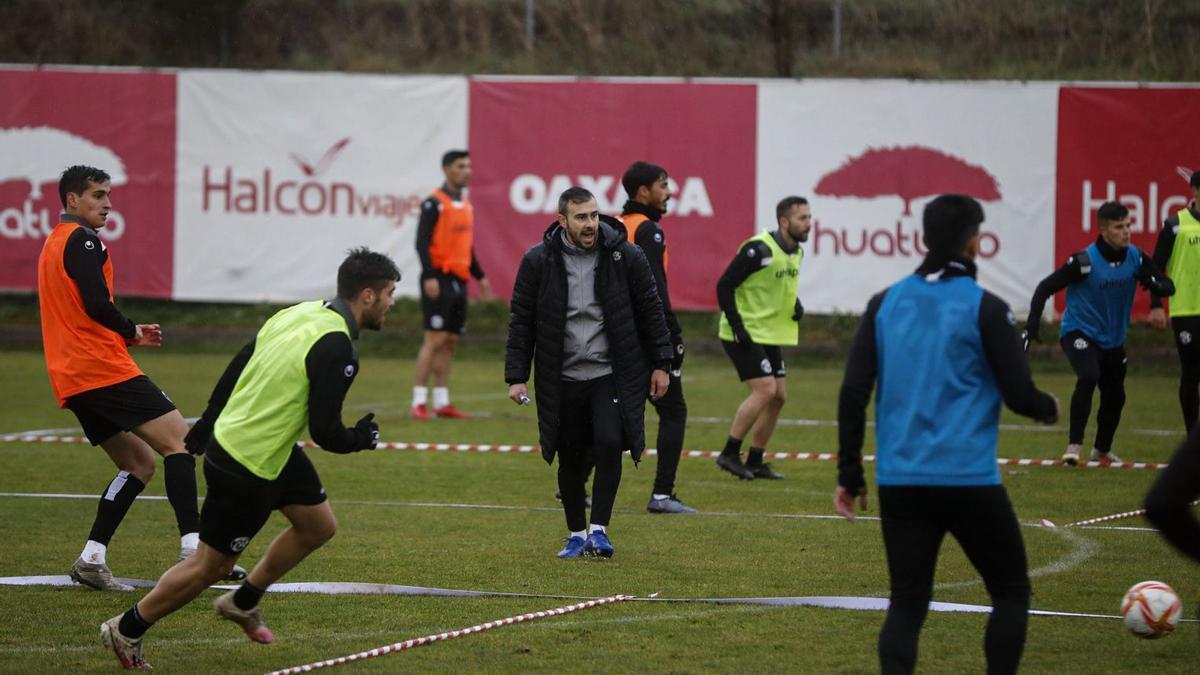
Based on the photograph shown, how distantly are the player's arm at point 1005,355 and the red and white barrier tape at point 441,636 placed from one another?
2.79 m

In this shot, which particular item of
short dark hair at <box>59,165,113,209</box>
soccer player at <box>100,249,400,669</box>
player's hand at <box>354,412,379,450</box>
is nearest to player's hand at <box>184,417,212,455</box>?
soccer player at <box>100,249,400,669</box>

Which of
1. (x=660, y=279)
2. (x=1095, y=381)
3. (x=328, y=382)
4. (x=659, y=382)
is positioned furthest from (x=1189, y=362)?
(x=328, y=382)

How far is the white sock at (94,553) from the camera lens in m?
8.34

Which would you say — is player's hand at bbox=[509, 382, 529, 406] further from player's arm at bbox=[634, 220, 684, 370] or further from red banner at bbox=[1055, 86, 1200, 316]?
red banner at bbox=[1055, 86, 1200, 316]

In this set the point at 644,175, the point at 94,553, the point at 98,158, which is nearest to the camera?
the point at 94,553

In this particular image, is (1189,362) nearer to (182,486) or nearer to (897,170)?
(182,486)

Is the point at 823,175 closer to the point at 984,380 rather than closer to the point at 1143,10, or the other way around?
the point at 1143,10

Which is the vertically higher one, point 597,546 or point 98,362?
point 98,362

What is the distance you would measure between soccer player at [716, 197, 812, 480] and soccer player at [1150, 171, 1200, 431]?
3.09 metres


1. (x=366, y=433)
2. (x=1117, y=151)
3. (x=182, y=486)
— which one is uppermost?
(x=1117, y=151)

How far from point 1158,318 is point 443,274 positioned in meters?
7.14

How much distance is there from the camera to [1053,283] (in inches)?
515

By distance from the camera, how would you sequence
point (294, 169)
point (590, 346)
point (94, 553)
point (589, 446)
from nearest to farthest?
point (94, 553), point (590, 346), point (589, 446), point (294, 169)

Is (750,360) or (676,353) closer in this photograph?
(676,353)
